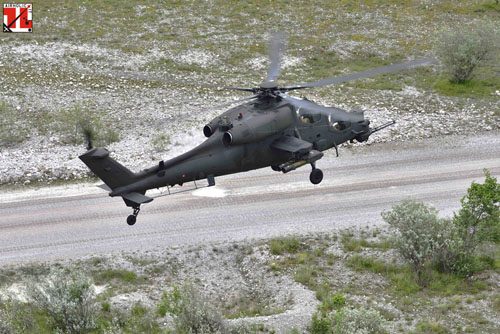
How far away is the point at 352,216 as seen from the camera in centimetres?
2652

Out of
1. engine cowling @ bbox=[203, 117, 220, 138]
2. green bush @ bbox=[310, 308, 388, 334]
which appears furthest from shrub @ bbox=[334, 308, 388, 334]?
engine cowling @ bbox=[203, 117, 220, 138]

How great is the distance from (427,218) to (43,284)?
13.3 metres

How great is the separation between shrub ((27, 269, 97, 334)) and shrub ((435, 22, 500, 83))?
2689cm

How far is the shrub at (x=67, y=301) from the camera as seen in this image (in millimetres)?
19344

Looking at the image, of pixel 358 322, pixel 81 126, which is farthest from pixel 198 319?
pixel 81 126

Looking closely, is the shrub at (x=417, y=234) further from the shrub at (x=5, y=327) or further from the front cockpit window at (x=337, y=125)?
the shrub at (x=5, y=327)

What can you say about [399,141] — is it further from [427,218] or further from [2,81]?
[2,81]

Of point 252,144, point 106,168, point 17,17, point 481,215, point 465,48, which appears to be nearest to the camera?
point 106,168

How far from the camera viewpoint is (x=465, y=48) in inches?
1459

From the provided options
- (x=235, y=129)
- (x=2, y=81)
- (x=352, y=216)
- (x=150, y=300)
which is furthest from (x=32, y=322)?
(x=2, y=81)

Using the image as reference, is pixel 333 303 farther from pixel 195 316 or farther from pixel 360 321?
pixel 195 316

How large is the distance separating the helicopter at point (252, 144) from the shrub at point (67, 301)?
279 centimetres

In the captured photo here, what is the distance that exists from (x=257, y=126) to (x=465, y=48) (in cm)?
2011

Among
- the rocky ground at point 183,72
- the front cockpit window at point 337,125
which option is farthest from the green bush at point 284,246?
the rocky ground at point 183,72
